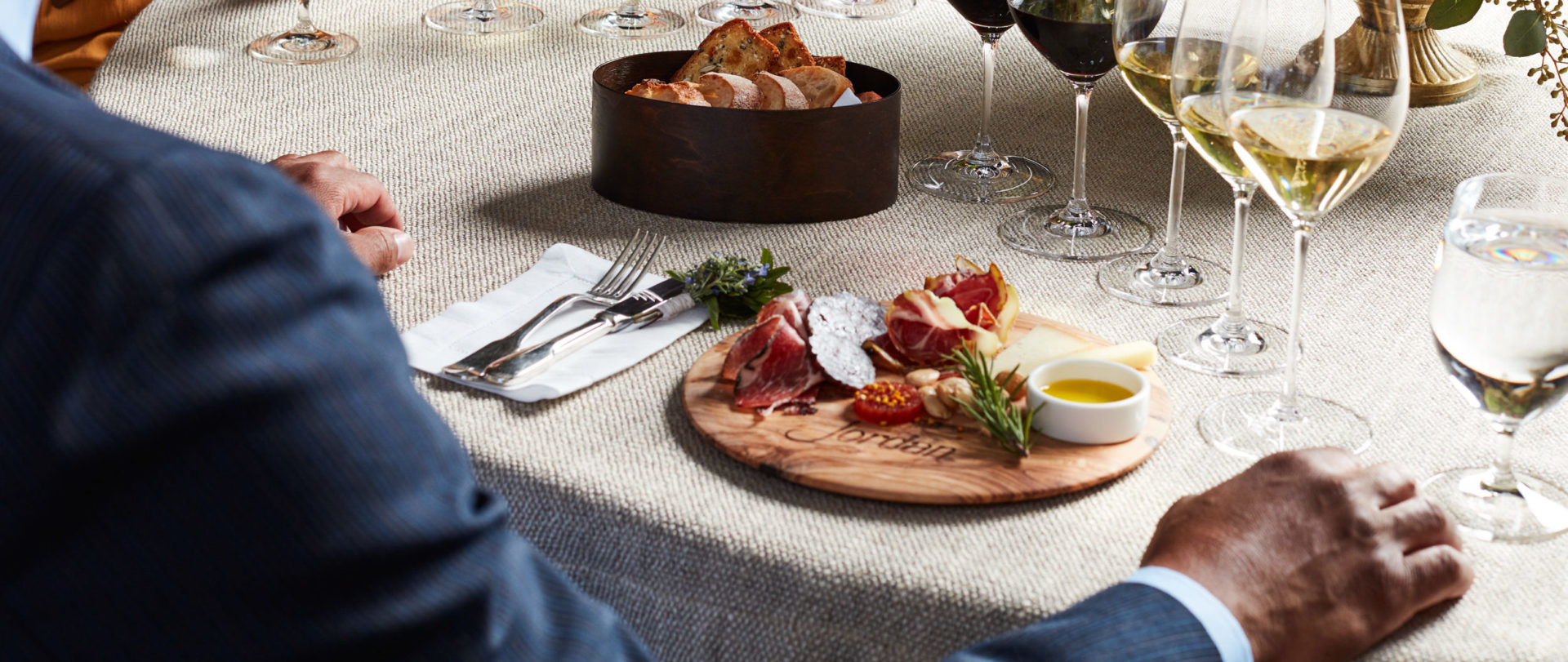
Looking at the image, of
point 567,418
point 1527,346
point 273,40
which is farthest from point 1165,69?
point 273,40

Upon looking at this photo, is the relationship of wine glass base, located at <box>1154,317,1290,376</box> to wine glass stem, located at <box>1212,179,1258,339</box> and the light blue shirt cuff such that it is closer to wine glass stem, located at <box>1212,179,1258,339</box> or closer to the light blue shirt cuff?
wine glass stem, located at <box>1212,179,1258,339</box>

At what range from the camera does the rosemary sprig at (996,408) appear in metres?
0.79

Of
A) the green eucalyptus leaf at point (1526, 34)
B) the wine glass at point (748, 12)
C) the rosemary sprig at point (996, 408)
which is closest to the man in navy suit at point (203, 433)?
the rosemary sprig at point (996, 408)

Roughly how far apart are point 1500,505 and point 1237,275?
0.78 feet

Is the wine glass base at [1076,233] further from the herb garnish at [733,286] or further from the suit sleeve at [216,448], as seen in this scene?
the suit sleeve at [216,448]

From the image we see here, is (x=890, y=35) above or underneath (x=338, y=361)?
underneath

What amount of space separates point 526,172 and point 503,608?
0.86 meters

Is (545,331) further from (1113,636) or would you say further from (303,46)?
(303,46)

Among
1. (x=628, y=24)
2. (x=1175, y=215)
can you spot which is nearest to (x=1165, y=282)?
(x=1175, y=215)

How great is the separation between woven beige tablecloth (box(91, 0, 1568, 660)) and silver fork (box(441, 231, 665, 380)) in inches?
0.8

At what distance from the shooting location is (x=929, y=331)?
2.92 ft

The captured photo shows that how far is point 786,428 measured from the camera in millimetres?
829

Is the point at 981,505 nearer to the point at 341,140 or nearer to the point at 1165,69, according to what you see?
the point at 1165,69

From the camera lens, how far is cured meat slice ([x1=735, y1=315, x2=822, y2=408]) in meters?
0.85
